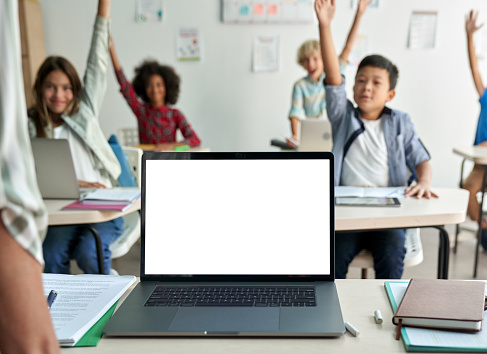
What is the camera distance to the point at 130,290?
1.03 metres

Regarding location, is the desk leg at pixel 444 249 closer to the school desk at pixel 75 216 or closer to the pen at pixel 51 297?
the school desk at pixel 75 216

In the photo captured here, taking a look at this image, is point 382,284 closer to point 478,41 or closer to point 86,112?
point 86,112

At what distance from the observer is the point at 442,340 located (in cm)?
81

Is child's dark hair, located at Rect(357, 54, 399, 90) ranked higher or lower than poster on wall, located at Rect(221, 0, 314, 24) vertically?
lower

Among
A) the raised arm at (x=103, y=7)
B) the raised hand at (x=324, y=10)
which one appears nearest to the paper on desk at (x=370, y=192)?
the raised hand at (x=324, y=10)

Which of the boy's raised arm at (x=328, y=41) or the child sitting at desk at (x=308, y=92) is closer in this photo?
the boy's raised arm at (x=328, y=41)

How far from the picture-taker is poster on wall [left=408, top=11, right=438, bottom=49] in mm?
4629

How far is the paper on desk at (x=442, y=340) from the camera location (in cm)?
79

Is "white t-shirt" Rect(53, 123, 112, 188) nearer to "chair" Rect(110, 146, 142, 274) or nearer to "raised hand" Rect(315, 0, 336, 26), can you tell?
"chair" Rect(110, 146, 142, 274)

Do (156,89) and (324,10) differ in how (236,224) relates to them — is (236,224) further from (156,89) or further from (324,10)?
(156,89)

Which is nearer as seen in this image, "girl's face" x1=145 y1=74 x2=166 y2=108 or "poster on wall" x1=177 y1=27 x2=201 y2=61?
"girl's face" x1=145 y1=74 x2=166 y2=108

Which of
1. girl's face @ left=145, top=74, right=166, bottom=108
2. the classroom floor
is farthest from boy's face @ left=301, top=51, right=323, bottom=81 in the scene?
the classroom floor

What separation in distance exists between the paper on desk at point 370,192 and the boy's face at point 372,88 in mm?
395

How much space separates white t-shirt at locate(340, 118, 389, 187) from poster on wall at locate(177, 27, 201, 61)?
285cm
